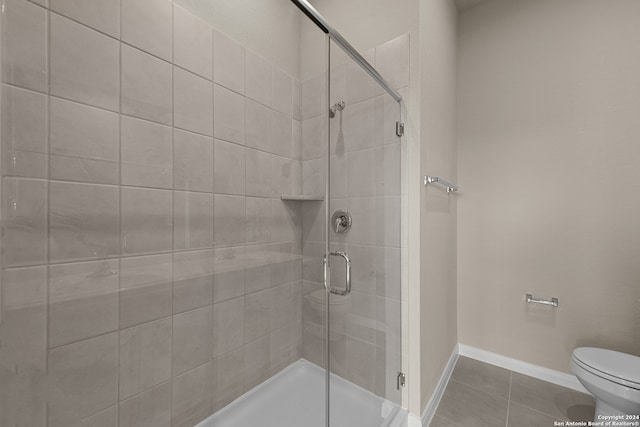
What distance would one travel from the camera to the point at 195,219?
1.23 metres

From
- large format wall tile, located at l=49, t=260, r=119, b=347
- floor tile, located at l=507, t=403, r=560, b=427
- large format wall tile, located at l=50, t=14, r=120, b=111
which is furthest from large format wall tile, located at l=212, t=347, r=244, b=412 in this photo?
floor tile, located at l=507, t=403, r=560, b=427

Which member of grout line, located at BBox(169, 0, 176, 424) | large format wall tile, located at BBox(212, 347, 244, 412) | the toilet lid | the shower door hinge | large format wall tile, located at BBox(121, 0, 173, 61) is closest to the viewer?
large format wall tile, located at BBox(121, 0, 173, 61)

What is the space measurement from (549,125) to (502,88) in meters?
0.43

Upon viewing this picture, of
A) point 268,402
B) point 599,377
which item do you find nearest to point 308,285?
point 268,402

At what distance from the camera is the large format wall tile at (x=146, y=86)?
0.99 meters

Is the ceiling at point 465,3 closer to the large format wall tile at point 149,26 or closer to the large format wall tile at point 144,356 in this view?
the large format wall tile at point 149,26

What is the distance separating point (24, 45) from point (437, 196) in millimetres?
1884

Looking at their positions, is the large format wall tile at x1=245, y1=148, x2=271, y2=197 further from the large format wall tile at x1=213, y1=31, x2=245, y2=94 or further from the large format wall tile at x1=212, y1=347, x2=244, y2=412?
the large format wall tile at x1=212, y1=347, x2=244, y2=412

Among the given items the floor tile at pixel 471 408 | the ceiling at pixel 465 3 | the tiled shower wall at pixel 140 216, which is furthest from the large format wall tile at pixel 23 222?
the ceiling at pixel 465 3

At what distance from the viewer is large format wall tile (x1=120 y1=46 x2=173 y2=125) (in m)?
0.99

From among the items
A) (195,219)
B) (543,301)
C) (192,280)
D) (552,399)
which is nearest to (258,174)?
(195,219)

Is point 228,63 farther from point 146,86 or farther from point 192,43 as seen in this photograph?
point 146,86

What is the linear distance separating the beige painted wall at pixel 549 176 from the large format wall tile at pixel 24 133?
245 centimetres

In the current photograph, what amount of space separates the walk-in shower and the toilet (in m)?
0.97
